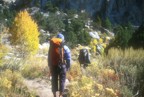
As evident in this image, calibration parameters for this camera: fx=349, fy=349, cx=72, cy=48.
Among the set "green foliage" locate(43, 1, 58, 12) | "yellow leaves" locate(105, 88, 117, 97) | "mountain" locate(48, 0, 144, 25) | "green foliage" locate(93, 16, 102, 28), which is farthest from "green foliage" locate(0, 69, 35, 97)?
"mountain" locate(48, 0, 144, 25)

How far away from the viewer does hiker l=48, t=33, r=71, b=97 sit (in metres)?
8.11

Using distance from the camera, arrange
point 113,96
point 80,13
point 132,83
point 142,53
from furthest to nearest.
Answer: point 80,13, point 142,53, point 132,83, point 113,96

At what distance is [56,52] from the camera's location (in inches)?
320

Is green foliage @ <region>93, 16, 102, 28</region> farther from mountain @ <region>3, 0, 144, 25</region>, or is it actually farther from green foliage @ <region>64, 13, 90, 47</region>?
green foliage @ <region>64, 13, 90, 47</region>

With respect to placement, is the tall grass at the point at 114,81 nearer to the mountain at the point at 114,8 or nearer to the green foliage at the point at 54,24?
the green foliage at the point at 54,24

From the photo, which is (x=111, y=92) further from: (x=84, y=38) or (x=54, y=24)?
(x=54, y=24)

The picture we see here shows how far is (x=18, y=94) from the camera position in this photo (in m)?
8.11

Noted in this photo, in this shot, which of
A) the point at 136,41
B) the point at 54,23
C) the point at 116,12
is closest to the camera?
the point at 136,41

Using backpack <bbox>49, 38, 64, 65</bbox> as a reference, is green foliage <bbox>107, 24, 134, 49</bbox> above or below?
above

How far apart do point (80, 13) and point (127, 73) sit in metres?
66.6

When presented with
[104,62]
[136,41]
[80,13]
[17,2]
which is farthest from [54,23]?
[104,62]

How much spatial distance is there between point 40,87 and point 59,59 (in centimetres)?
262

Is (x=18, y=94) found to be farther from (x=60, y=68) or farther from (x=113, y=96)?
(x=113, y=96)

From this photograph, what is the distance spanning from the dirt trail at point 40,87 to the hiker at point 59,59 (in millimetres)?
1109
